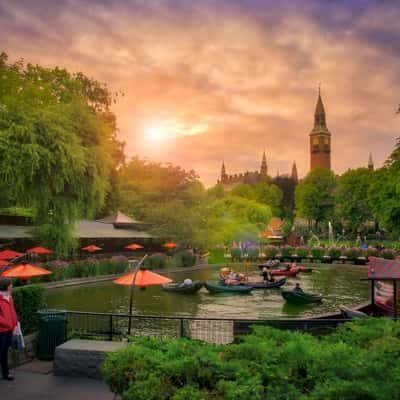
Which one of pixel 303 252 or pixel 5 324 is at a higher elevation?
pixel 5 324

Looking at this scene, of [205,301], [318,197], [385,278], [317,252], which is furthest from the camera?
[318,197]

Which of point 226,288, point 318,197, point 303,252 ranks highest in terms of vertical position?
point 318,197

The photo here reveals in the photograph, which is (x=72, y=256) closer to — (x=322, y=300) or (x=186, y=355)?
(x=322, y=300)

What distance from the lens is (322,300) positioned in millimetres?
25969

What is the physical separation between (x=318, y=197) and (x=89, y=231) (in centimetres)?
6048

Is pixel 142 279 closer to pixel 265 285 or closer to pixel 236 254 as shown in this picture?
pixel 265 285

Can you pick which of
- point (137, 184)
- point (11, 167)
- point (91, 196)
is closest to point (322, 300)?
point (91, 196)

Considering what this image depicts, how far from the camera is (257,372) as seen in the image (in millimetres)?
5609

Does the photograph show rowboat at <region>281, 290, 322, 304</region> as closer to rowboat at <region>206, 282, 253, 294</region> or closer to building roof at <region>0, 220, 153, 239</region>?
rowboat at <region>206, 282, 253, 294</region>

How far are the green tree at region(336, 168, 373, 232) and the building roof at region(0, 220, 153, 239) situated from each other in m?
49.9

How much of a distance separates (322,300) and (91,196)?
18757 millimetres

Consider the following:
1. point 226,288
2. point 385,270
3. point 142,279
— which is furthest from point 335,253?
point 142,279

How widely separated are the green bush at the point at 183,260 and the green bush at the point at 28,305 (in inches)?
1249

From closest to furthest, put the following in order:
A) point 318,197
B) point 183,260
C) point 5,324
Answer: point 5,324 → point 183,260 → point 318,197
